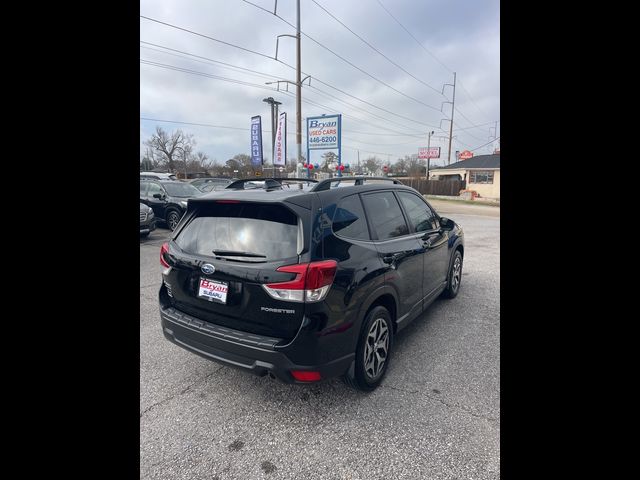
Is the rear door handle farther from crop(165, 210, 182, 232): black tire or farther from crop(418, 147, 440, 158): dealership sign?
crop(418, 147, 440, 158): dealership sign

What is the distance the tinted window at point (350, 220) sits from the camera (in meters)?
2.50

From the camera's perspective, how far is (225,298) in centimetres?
234

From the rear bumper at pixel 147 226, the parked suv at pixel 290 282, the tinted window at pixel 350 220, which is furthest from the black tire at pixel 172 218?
the tinted window at pixel 350 220

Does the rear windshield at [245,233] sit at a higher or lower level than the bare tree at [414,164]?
lower

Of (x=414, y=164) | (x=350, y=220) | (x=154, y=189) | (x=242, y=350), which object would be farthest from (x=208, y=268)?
(x=414, y=164)

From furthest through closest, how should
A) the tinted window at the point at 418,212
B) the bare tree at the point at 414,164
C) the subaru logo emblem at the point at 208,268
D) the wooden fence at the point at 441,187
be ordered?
the bare tree at the point at 414,164 < the wooden fence at the point at 441,187 < the tinted window at the point at 418,212 < the subaru logo emblem at the point at 208,268

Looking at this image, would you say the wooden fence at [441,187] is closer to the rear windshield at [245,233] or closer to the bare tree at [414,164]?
the bare tree at [414,164]

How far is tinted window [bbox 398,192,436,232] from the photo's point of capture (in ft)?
11.8

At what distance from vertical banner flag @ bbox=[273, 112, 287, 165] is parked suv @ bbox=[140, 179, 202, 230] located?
9751mm

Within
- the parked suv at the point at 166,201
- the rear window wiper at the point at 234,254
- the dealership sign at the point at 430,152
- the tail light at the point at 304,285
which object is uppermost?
the dealership sign at the point at 430,152
